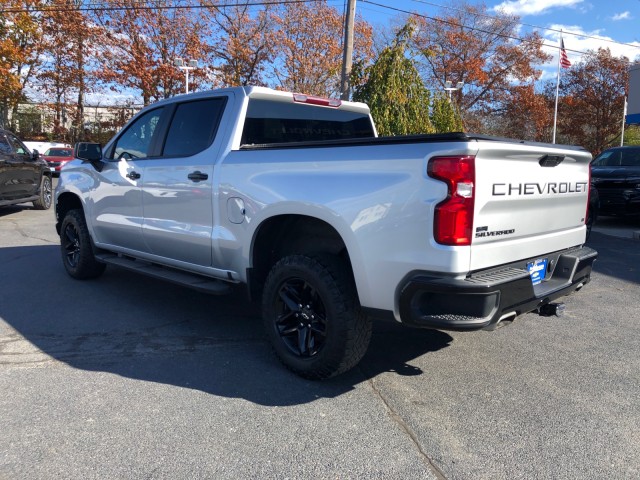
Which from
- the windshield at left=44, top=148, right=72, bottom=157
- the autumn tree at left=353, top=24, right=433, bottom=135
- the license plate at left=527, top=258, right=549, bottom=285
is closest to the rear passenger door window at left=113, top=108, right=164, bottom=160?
the license plate at left=527, top=258, right=549, bottom=285

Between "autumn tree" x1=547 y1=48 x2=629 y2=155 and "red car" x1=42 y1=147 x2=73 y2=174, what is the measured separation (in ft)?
116

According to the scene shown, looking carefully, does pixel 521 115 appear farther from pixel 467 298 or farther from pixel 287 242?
pixel 467 298

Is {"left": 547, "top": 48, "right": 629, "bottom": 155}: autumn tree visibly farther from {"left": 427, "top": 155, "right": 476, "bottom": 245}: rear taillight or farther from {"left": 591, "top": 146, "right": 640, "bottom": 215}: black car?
{"left": 427, "top": 155, "right": 476, "bottom": 245}: rear taillight

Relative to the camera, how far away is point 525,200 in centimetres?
326

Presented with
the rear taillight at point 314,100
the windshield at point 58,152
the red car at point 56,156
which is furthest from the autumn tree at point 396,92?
the windshield at point 58,152

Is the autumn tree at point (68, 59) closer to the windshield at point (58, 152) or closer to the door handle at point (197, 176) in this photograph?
the windshield at point (58, 152)

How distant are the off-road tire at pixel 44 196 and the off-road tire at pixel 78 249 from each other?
7610 mm

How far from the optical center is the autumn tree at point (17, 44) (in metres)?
27.9

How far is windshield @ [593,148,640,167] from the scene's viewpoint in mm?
12008

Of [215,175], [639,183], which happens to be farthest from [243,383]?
[639,183]

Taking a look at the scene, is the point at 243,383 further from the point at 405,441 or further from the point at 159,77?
the point at 159,77

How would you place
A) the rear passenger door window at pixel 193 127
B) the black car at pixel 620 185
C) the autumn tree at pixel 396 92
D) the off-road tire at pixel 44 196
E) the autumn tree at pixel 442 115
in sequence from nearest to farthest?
the rear passenger door window at pixel 193 127
the black car at pixel 620 185
the autumn tree at pixel 396 92
the off-road tire at pixel 44 196
the autumn tree at pixel 442 115

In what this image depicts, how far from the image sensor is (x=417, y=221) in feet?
9.53

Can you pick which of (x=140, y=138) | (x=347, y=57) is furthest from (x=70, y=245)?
(x=347, y=57)
